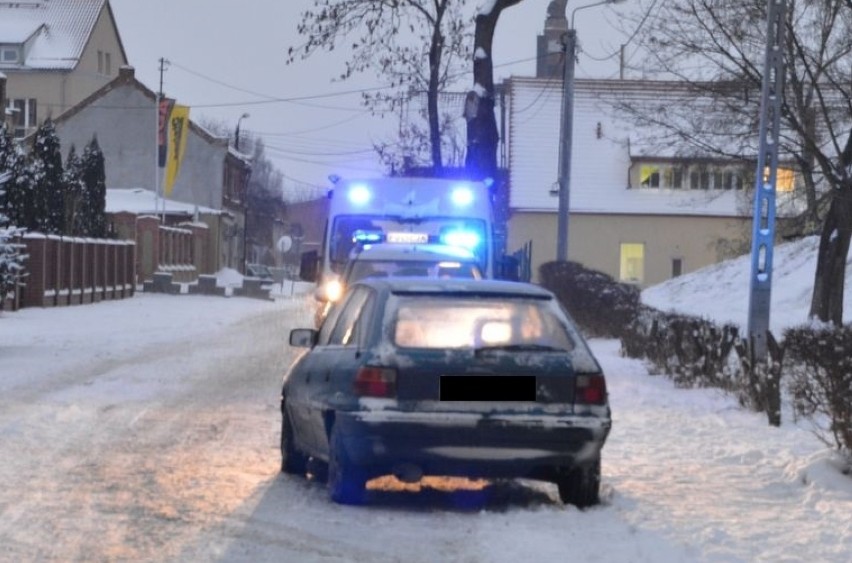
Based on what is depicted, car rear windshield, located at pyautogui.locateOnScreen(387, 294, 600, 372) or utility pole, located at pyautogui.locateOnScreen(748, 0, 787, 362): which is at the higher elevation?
utility pole, located at pyautogui.locateOnScreen(748, 0, 787, 362)

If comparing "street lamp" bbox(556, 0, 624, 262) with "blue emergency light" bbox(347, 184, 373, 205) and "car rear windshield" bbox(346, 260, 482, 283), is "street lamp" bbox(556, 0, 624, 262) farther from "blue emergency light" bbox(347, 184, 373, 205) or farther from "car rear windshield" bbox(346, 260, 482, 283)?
"car rear windshield" bbox(346, 260, 482, 283)

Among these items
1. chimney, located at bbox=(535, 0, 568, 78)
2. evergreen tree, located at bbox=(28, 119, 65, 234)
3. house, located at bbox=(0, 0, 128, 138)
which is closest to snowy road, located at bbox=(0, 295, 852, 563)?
evergreen tree, located at bbox=(28, 119, 65, 234)

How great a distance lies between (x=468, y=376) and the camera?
27.2ft

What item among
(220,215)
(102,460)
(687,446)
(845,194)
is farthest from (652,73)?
(220,215)

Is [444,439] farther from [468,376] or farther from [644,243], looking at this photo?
[644,243]

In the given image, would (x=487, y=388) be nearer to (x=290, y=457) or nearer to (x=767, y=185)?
(x=290, y=457)

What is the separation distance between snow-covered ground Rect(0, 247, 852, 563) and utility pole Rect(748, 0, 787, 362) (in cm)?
112

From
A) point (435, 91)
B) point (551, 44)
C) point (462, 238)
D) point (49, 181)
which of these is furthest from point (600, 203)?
point (462, 238)

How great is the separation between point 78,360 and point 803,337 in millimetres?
10910

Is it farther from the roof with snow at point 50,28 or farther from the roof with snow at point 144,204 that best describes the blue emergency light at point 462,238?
the roof with snow at point 50,28

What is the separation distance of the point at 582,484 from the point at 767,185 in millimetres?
6974

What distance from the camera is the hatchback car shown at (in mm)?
8234

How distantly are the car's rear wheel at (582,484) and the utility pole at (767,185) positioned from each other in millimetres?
6098

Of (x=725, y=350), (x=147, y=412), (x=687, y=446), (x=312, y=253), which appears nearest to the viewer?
(x=687, y=446)
